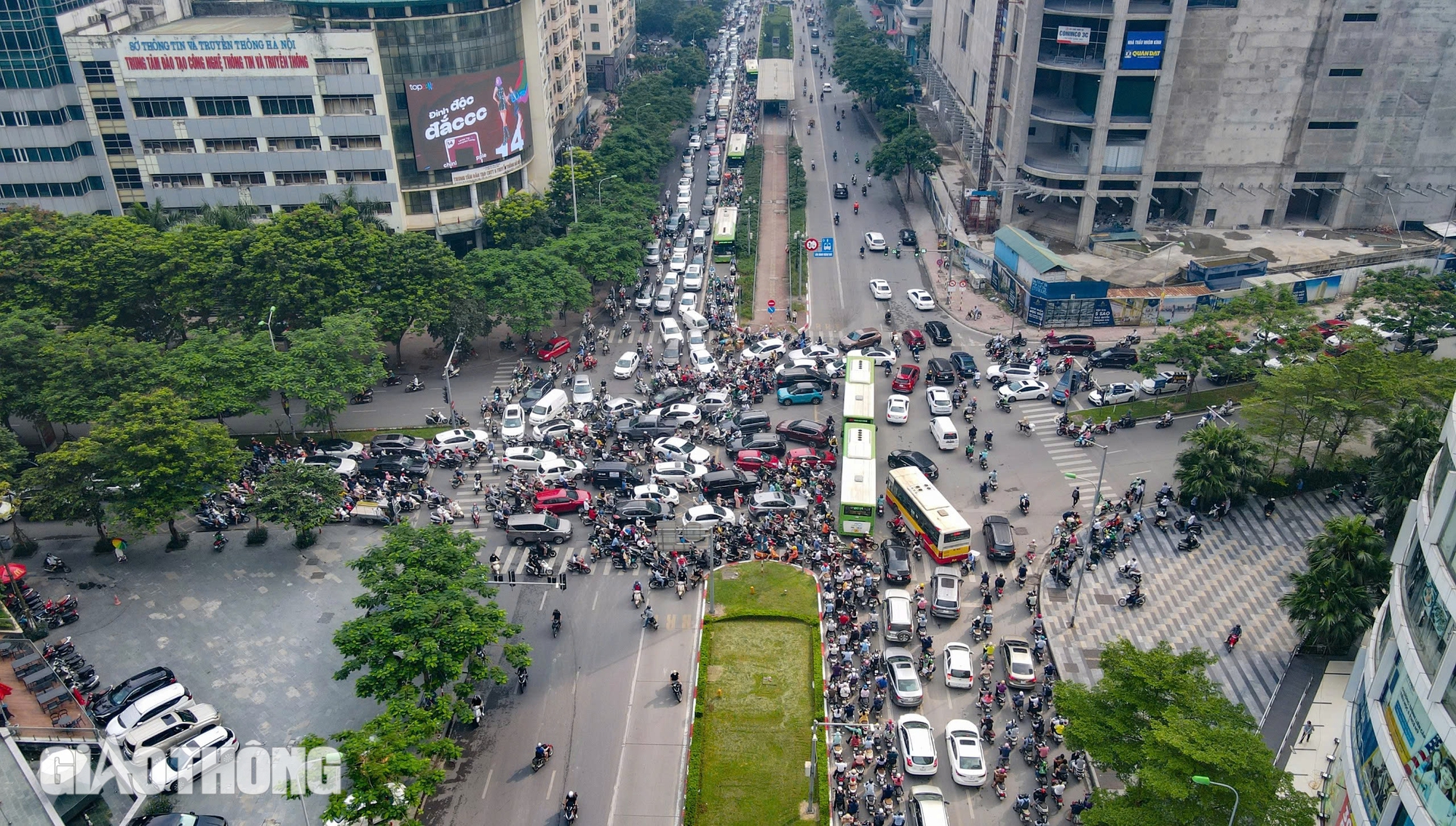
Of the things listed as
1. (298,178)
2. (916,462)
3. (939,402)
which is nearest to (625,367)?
(939,402)

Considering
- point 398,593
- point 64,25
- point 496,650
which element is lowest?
point 496,650

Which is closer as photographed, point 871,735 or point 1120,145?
point 871,735

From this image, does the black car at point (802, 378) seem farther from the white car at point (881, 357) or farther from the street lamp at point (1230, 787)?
the street lamp at point (1230, 787)

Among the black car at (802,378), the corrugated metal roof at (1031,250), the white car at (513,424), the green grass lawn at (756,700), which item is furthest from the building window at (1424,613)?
the corrugated metal roof at (1031,250)

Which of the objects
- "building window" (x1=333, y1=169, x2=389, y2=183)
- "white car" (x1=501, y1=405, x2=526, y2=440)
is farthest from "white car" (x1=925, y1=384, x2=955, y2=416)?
"building window" (x1=333, y1=169, x2=389, y2=183)

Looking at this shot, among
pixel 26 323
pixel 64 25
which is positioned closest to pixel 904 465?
pixel 26 323

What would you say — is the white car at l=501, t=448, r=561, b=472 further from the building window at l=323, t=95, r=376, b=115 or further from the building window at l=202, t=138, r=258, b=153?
the building window at l=202, t=138, r=258, b=153

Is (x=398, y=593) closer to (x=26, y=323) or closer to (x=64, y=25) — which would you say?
(x=26, y=323)

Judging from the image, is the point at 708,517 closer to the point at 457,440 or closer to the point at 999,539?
Answer: the point at 999,539

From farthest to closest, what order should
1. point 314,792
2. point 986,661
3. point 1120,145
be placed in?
point 1120,145
point 986,661
point 314,792
